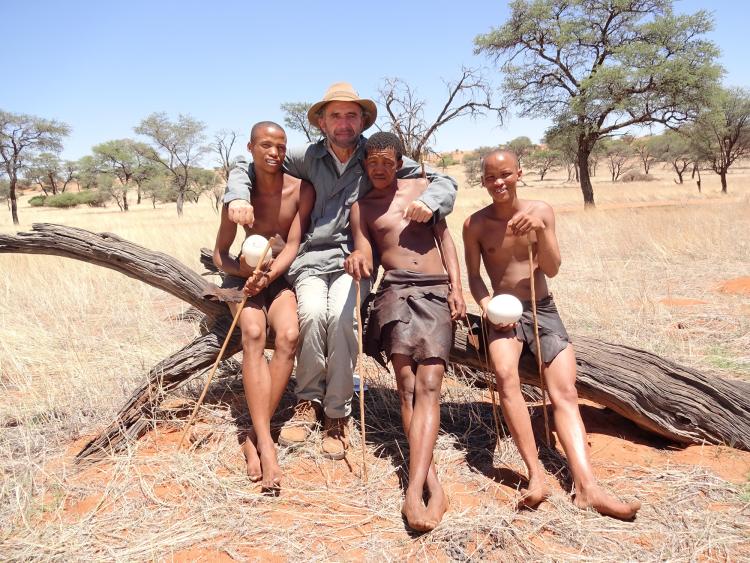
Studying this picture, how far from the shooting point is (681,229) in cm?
959

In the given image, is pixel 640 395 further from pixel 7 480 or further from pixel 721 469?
pixel 7 480

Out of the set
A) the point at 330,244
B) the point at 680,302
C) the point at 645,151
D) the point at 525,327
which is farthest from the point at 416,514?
the point at 645,151

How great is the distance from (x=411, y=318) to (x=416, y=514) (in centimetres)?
100

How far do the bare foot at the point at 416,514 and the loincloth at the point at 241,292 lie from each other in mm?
1389

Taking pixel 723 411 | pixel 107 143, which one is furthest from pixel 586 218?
pixel 107 143

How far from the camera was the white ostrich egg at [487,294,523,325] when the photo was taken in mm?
2723

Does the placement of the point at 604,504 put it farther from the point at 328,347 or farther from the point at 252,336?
the point at 252,336

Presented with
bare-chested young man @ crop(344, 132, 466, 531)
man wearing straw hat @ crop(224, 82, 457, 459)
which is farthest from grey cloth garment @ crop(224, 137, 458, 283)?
bare-chested young man @ crop(344, 132, 466, 531)

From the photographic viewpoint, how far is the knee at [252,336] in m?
2.94

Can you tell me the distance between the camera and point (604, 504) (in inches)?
92.1

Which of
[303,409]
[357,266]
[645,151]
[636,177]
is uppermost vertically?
[645,151]

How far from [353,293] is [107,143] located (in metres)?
41.8

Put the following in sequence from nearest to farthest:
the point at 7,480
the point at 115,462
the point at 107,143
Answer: the point at 7,480 → the point at 115,462 → the point at 107,143

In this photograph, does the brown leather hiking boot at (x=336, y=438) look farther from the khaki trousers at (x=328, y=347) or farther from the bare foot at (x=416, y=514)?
the bare foot at (x=416, y=514)
